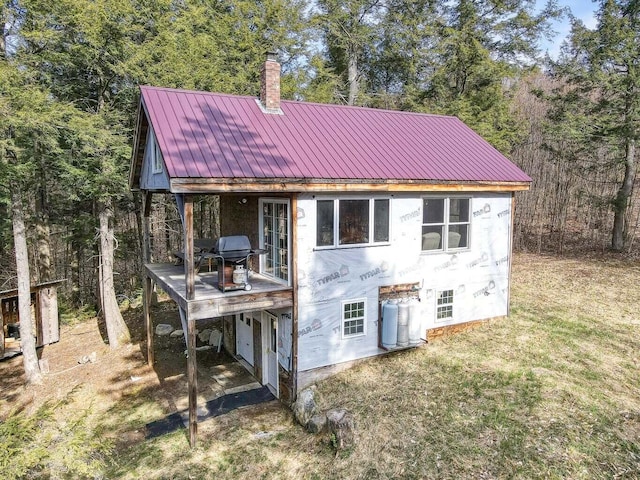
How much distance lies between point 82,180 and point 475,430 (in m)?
13.3

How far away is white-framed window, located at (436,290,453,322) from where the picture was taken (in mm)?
11680

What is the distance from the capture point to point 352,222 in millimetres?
10133

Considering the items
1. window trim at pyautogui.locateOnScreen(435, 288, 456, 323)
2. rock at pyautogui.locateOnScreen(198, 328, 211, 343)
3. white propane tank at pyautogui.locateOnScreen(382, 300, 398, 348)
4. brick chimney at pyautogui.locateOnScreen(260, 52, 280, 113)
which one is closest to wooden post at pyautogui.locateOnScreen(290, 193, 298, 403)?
white propane tank at pyautogui.locateOnScreen(382, 300, 398, 348)

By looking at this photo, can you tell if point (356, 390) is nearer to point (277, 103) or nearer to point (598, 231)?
point (277, 103)

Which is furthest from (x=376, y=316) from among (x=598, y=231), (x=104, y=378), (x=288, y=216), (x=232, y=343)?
(x=598, y=231)

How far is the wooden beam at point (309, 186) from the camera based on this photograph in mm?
8125

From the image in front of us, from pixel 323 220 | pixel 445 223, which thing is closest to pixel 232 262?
pixel 323 220

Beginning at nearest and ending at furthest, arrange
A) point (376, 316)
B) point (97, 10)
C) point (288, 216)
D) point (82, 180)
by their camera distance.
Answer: point (288, 216) < point (376, 316) < point (97, 10) < point (82, 180)

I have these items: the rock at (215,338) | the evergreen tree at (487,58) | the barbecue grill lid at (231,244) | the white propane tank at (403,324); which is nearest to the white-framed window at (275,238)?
the barbecue grill lid at (231,244)

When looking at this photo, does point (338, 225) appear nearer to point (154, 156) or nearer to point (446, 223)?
point (446, 223)

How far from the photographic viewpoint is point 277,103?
1153 cm

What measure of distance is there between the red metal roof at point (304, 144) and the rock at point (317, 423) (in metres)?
5.11

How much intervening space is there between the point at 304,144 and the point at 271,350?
17.9 feet

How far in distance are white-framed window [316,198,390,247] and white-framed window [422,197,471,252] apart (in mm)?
1393
